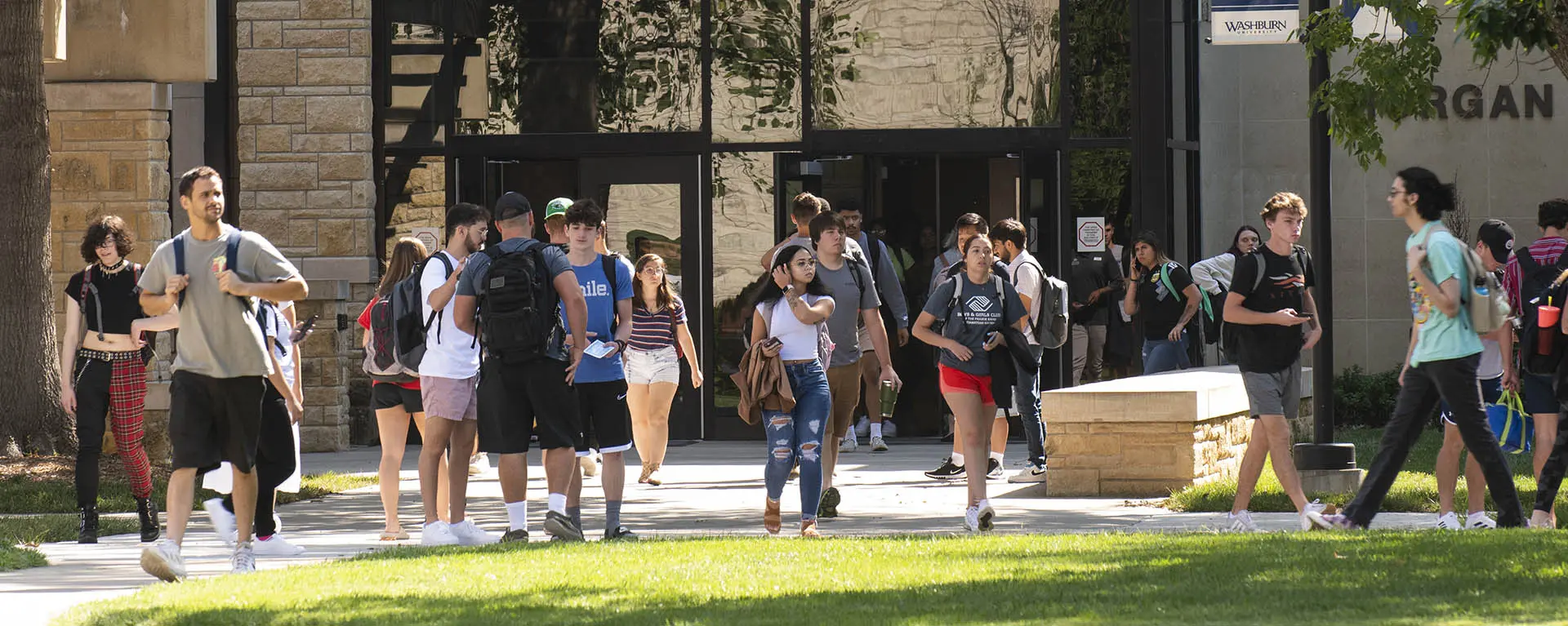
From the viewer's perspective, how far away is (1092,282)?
17531 mm

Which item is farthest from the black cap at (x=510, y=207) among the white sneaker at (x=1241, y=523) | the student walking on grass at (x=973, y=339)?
the white sneaker at (x=1241, y=523)

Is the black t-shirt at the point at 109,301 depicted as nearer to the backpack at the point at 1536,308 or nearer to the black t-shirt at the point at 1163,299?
the backpack at the point at 1536,308

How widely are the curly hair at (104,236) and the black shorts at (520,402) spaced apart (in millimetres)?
2471

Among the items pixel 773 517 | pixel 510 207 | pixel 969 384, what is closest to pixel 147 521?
pixel 510 207

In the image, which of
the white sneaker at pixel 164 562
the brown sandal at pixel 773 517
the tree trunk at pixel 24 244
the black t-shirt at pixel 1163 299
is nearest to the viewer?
the white sneaker at pixel 164 562

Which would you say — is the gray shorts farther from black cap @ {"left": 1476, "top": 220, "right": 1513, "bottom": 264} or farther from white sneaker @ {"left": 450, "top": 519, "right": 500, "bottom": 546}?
white sneaker @ {"left": 450, "top": 519, "right": 500, "bottom": 546}

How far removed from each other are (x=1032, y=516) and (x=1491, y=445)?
9.70 feet

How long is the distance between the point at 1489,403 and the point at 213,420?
6.41 meters

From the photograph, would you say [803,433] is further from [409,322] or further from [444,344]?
[409,322]

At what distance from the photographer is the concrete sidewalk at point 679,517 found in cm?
942

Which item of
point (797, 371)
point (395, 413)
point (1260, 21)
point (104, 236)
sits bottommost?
point (395, 413)

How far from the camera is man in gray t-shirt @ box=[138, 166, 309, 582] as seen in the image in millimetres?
8703

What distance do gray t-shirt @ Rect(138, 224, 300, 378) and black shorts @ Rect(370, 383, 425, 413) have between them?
7.03 ft

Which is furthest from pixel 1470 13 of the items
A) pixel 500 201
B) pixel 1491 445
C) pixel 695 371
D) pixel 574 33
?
pixel 574 33
